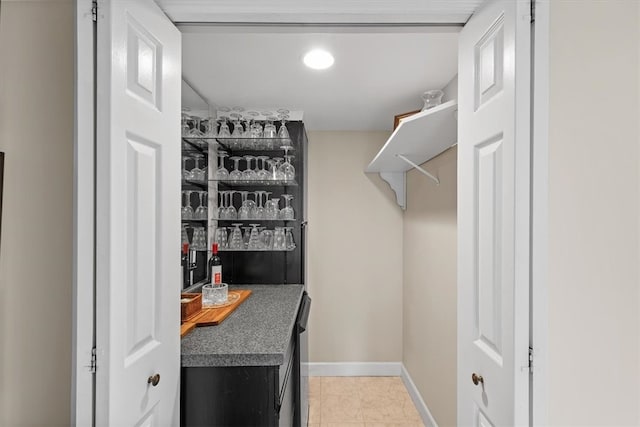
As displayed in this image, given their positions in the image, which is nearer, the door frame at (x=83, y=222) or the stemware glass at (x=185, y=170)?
the door frame at (x=83, y=222)

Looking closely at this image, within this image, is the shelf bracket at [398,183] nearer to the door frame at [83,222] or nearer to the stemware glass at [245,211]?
the stemware glass at [245,211]

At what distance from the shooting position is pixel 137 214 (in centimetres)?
103

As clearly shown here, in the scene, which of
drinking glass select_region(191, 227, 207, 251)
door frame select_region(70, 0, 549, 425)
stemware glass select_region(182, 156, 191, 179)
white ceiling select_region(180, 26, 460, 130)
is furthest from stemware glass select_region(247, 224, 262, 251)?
door frame select_region(70, 0, 549, 425)

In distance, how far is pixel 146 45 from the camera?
1075mm

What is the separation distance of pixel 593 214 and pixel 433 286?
1.71m

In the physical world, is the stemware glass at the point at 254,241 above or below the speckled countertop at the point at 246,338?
above

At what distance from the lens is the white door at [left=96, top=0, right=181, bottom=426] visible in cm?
91

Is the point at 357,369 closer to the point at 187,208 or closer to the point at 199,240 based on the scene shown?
the point at 199,240

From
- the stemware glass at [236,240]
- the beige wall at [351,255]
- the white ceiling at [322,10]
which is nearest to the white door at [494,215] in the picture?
the white ceiling at [322,10]

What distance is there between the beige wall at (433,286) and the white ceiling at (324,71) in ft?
1.74

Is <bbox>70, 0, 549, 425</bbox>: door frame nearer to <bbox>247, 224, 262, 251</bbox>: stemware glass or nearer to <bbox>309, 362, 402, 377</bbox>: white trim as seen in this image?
<bbox>247, 224, 262, 251</bbox>: stemware glass

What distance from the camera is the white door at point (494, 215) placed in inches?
37.4

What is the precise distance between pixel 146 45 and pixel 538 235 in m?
1.18

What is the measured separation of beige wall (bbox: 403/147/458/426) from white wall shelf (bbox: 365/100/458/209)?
0.10m
